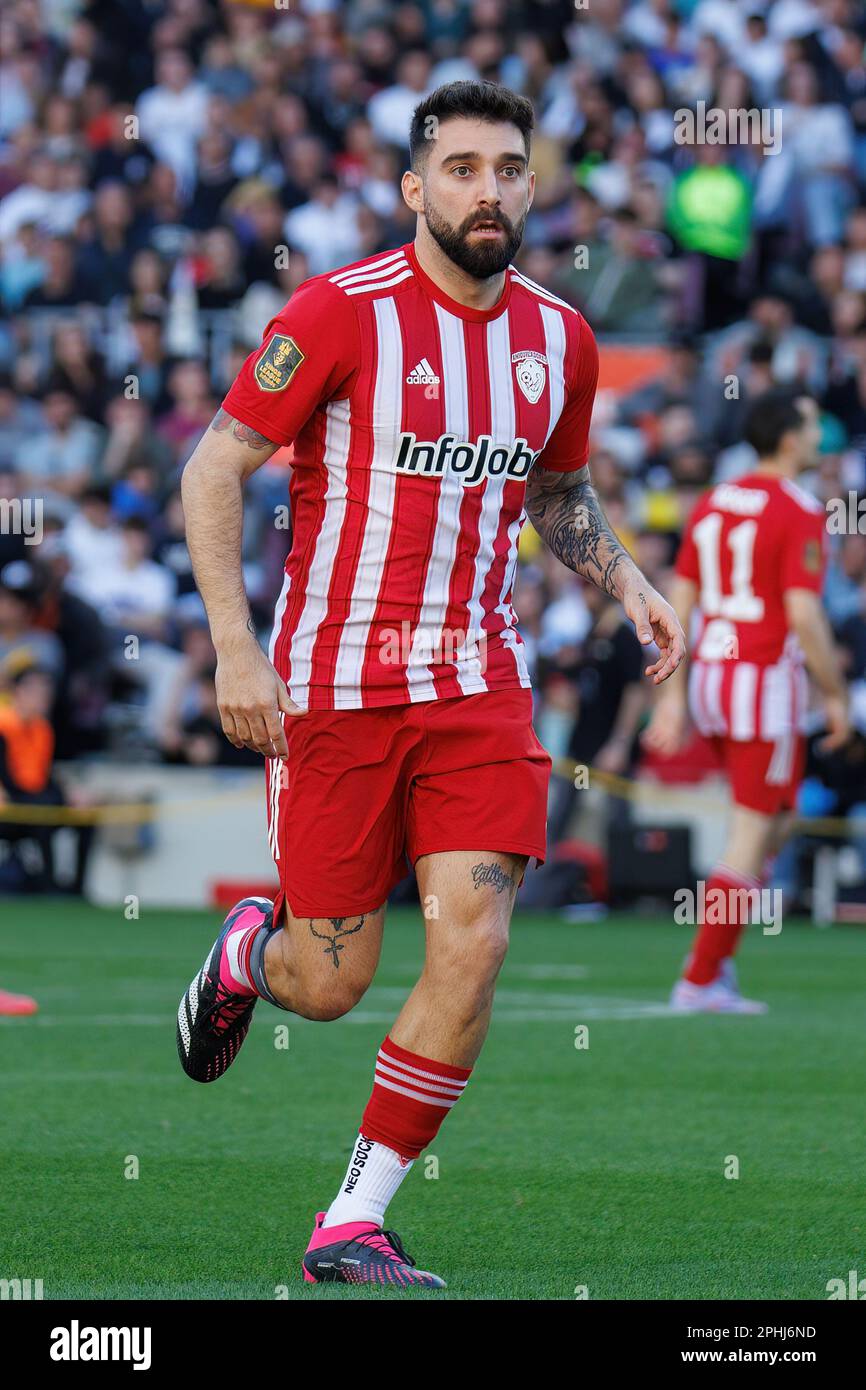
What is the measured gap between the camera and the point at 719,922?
32.3ft

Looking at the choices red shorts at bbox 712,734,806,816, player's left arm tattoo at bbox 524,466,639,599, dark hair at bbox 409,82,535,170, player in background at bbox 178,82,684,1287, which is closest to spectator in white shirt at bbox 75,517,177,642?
red shorts at bbox 712,734,806,816

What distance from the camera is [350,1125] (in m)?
6.96

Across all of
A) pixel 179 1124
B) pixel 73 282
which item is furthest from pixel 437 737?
pixel 73 282

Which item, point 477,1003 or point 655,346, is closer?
point 477,1003

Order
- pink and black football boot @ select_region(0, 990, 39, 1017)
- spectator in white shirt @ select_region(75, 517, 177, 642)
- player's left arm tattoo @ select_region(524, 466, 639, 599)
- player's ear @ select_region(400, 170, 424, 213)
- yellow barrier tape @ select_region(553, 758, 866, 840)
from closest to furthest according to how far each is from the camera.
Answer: player's ear @ select_region(400, 170, 424, 213)
player's left arm tattoo @ select_region(524, 466, 639, 599)
pink and black football boot @ select_region(0, 990, 39, 1017)
yellow barrier tape @ select_region(553, 758, 866, 840)
spectator in white shirt @ select_region(75, 517, 177, 642)

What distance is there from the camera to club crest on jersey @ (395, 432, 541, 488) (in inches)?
201

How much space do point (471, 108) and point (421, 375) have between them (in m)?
0.58

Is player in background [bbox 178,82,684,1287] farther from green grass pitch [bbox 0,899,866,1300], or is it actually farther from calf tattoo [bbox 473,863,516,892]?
green grass pitch [bbox 0,899,866,1300]

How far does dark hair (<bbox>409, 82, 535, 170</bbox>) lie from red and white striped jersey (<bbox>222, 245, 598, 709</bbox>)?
0.27 metres

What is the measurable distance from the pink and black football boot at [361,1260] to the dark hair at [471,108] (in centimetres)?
231

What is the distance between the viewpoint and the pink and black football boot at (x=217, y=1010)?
5570 millimetres

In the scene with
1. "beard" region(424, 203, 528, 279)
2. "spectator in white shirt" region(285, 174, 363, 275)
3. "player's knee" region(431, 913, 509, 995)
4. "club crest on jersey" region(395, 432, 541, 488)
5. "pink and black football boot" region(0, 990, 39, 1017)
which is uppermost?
"spectator in white shirt" region(285, 174, 363, 275)

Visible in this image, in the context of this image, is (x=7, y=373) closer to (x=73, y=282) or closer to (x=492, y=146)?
(x=73, y=282)
